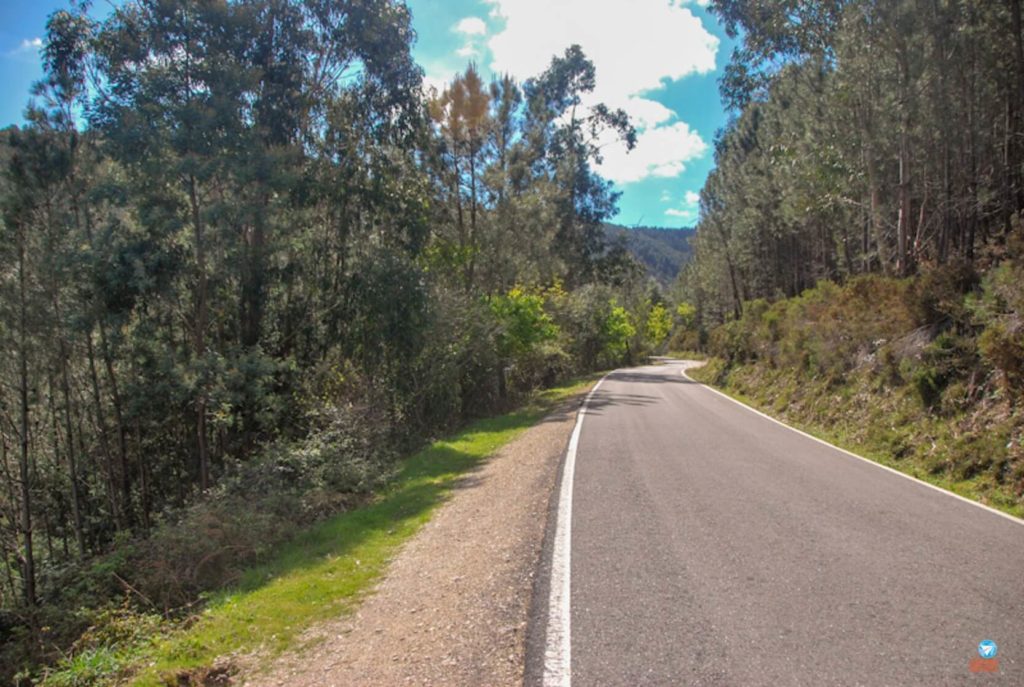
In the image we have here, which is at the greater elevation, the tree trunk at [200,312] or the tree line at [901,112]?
the tree line at [901,112]

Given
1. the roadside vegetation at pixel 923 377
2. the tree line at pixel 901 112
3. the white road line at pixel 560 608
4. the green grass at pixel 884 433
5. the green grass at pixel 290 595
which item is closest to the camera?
the white road line at pixel 560 608

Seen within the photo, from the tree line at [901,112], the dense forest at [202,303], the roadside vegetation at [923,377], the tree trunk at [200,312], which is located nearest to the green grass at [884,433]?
the roadside vegetation at [923,377]

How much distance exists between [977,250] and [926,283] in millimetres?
3077

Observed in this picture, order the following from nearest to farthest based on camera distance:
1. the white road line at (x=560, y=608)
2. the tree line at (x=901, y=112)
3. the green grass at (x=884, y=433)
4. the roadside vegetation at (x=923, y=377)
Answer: the white road line at (x=560, y=608), the green grass at (x=884, y=433), the roadside vegetation at (x=923, y=377), the tree line at (x=901, y=112)

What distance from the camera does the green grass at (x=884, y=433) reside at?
32.7 ft

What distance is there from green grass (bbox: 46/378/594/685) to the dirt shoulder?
314 mm

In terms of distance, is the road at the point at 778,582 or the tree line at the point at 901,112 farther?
the tree line at the point at 901,112

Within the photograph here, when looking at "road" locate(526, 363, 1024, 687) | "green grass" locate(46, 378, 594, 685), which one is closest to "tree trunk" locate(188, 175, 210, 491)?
"green grass" locate(46, 378, 594, 685)

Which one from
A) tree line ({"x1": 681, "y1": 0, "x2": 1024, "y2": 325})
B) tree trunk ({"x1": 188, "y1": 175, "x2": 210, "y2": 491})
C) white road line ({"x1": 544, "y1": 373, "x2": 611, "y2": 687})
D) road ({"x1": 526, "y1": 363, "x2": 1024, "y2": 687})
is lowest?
road ({"x1": 526, "y1": 363, "x2": 1024, "y2": 687})

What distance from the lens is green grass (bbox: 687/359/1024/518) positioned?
998 cm

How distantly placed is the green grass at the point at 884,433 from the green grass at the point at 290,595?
323 inches

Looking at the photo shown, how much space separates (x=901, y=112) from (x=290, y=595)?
766 inches

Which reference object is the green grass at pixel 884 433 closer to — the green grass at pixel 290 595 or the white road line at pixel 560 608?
the white road line at pixel 560 608

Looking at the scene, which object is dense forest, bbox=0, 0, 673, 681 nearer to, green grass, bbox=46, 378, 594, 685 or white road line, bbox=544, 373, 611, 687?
green grass, bbox=46, 378, 594, 685
